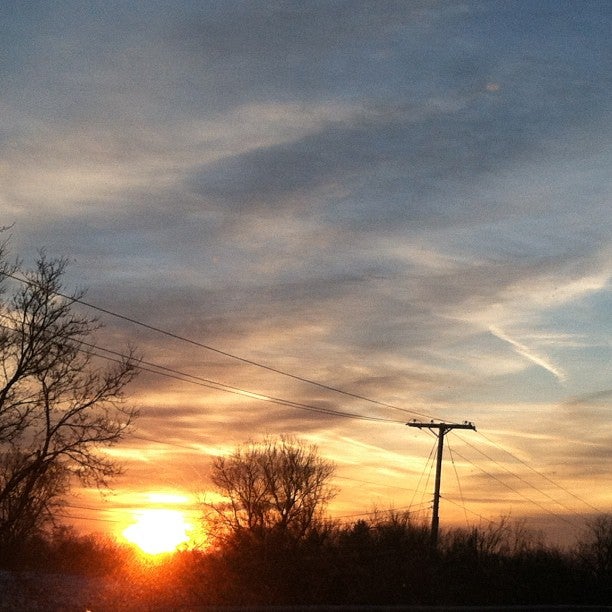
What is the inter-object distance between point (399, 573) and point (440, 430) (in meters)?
23.6

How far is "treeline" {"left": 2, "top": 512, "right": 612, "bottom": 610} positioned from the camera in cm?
2405

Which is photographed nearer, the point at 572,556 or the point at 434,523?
the point at 572,556

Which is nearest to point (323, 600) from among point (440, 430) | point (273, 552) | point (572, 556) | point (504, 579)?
point (273, 552)

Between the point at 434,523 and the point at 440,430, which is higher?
the point at 440,430

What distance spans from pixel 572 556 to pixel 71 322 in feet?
85.3

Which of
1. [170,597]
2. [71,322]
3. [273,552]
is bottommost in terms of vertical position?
[170,597]

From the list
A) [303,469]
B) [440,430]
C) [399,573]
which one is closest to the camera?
[399,573]

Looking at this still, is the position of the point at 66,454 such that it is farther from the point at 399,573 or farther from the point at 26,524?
the point at 399,573

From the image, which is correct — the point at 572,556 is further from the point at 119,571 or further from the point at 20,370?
the point at 20,370

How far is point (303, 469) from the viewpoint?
61562mm

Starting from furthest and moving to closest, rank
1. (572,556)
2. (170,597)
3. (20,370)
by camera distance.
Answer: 1. (572,556)
2. (20,370)
3. (170,597)

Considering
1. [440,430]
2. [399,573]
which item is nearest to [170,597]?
[399,573]

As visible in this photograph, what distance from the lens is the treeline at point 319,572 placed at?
24047mm

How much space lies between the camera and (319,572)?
2545 centimetres
